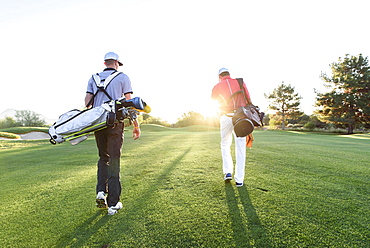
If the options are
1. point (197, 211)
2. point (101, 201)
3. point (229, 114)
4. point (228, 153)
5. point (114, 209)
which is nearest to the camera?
point (197, 211)

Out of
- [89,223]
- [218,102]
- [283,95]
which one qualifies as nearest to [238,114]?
[218,102]

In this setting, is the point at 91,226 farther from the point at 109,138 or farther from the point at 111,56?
the point at 111,56

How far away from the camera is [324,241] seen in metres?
1.91

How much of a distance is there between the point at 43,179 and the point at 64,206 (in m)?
2.04

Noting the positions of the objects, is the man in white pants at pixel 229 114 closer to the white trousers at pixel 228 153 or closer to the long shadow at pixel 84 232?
the white trousers at pixel 228 153

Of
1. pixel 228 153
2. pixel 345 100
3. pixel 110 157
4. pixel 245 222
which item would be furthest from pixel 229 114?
pixel 345 100

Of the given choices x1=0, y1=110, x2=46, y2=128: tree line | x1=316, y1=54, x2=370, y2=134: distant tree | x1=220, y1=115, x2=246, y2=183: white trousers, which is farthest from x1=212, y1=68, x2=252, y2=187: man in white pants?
x1=0, y1=110, x2=46, y2=128: tree line

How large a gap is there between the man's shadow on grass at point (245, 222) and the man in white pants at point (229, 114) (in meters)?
0.60

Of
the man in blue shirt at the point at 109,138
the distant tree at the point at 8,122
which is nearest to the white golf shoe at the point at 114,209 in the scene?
the man in blue shirt at the point at 109,138

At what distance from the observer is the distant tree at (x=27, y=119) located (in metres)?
40.2

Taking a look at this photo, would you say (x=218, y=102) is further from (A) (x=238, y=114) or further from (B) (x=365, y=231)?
(B) (x=365, y=231)

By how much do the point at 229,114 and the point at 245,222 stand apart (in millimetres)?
1987

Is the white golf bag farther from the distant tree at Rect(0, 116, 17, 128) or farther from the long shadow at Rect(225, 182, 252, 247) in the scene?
the distant tree at Rect(0, 116, 17, 128)

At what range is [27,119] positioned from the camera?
40625mm
